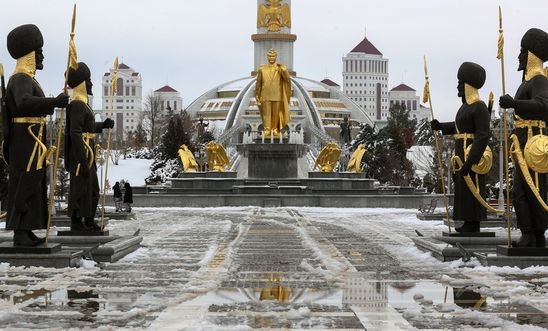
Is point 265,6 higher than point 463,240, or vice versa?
point 265,6

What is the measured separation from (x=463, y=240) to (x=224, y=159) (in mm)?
31646

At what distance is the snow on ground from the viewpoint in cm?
7503

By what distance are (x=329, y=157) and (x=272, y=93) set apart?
4612 mm

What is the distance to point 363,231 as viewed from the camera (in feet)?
71.0

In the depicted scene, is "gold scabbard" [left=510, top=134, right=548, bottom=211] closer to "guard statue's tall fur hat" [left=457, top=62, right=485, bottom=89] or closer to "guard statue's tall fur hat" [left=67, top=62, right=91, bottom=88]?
"guard statue's tall fur hat" [left=457, top=62, right=485, bottom=89]

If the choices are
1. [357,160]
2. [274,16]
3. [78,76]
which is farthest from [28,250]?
[274,16]

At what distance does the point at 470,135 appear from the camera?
1493 centimetres

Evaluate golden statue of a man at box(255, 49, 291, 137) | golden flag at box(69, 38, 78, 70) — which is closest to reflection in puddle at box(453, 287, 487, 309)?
golden flag at box(69, 38, 78, 70)

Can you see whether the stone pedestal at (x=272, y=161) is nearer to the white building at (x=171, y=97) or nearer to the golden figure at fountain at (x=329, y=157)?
the golden figure at fountain at (x=329, y=157)

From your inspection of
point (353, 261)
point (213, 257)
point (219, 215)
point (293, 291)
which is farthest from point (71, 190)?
point (219, 215)

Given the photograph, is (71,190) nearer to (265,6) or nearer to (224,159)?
(224,159)

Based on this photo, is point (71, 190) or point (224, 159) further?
point (224, 159)

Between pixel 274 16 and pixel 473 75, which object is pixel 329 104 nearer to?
pixel 274 16

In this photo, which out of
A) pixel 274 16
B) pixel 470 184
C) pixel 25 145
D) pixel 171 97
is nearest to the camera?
pixel 25 145
